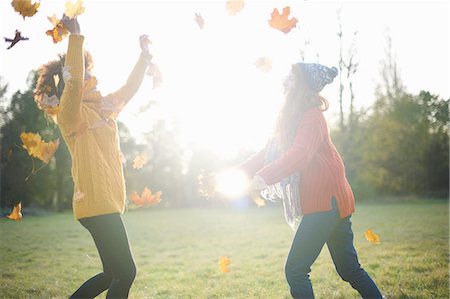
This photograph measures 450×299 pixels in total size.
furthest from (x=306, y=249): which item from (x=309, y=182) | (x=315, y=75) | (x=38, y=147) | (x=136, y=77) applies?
(x=38, y=147)

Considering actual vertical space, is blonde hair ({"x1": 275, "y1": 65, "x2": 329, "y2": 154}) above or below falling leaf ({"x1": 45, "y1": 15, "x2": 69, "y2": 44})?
below

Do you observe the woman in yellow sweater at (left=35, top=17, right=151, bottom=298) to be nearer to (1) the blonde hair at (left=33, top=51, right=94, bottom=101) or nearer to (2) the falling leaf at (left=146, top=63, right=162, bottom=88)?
(1) the blonde hair at (left=33, top=51, right=94, bottom=101)

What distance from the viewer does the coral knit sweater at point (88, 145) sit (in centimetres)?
268

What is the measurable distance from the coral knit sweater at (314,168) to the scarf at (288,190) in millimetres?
73

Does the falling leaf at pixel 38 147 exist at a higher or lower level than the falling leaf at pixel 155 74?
lower

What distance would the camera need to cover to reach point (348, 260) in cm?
310

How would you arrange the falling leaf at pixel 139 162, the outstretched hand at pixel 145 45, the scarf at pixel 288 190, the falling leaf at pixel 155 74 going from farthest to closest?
the falling leaf at pixel 139 162 < the falling leaf at pixel 155 74 < the outstretched hand at pixel 145 45 < the scarf at pixel 288 190

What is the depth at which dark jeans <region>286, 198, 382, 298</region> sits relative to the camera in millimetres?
2834

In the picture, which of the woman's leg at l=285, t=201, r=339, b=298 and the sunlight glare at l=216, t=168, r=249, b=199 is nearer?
the woman's leg at l=285, t=201, r=339, b=298

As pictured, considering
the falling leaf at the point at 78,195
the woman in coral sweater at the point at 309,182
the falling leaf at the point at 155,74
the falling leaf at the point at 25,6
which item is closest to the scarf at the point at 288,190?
the woman in coral sweater at the point at 309,182

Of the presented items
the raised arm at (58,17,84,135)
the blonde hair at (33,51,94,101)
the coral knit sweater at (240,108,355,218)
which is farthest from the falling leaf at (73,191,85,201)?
the coral knit sweater at (240,108,355,218)

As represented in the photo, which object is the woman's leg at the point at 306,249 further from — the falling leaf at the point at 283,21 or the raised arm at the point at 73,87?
the falling leaf at the point at 283,21

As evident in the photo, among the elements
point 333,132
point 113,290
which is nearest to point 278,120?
point 113,290

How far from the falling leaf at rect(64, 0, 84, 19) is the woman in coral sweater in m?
1.58
